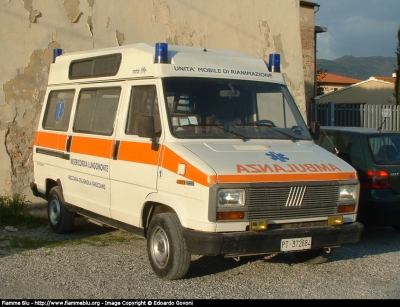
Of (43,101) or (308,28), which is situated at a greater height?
(308,28)

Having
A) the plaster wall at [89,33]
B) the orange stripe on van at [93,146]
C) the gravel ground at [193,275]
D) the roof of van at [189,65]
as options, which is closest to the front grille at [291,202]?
the gravel ground at [193,275]

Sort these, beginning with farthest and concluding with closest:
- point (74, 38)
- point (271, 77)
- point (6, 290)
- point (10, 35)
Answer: point (74, 38) < point (10, 35) < point (271, 77) < point (6, 290)

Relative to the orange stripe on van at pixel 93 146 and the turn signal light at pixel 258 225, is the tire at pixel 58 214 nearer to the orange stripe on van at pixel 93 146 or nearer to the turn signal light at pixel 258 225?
the orange stripe on van at pixel 93 146

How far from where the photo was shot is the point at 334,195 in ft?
20.6

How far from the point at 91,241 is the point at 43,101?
2.80 m

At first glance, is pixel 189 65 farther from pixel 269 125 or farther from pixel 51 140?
pixel 51 140

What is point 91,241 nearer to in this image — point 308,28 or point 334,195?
point 334,195

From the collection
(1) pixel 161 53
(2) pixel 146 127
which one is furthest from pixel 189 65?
(2) pixel 146 127

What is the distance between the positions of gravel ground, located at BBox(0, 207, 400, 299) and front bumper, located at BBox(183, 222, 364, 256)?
42 centimetres

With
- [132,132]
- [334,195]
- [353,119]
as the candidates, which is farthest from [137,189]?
[353,119]

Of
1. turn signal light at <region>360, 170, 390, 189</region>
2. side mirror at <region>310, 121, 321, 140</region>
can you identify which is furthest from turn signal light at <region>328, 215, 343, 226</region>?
turn signal light at <region>360, 170, 390, 189</region>

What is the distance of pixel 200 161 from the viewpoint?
584cm

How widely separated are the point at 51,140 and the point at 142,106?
94.1 inches

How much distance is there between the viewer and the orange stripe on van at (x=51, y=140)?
834cm
